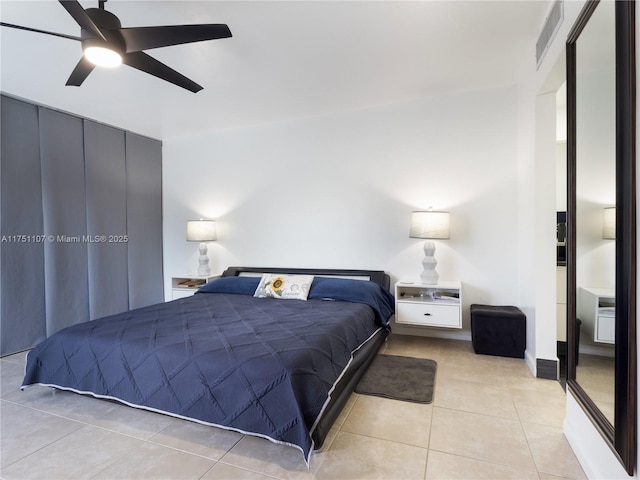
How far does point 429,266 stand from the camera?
3.48 metres

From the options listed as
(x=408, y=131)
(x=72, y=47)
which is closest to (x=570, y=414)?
(x=408, y=131)

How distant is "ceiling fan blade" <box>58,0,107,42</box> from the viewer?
153 centimetres

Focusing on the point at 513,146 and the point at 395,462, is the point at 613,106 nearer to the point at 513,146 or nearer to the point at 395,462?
the point at 395,462

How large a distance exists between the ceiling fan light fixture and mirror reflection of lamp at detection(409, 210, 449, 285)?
9.28ft

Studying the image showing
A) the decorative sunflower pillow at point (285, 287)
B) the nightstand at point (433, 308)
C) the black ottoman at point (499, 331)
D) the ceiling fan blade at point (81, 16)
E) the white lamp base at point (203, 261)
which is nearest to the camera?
the ceiling fan blade at point (81, 16)

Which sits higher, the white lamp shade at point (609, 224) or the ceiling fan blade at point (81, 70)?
the ceiling fan blade at point (81, 70)

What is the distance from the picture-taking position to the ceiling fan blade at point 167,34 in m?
1.81

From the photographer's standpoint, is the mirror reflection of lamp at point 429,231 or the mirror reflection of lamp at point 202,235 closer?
the mirror reflection of lamp at point 429,231

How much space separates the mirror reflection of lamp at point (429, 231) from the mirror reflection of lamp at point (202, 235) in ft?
8.99

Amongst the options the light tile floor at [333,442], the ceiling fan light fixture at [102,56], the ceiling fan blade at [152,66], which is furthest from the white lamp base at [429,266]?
the ceiling fan light fixture at [102,56]

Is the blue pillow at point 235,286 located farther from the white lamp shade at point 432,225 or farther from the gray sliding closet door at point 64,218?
the white lamp shade at point 432,225

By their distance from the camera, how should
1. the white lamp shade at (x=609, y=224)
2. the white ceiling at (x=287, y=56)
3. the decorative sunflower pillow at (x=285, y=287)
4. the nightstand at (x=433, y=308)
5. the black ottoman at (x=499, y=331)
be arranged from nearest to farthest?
1. the white lamp shade at (x=609, y=224)
2. the white ceiling at (x=287, y=56)
3. the black ottoman at (x=499, y=331)
4. the nightstand at (x=433, y=308)
5. the decorative sunflower pillow at (x=285, y=287)

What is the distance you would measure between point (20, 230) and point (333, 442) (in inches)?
152

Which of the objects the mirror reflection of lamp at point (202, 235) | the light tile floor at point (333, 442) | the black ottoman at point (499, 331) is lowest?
the light tile floor at point (333, 442)
